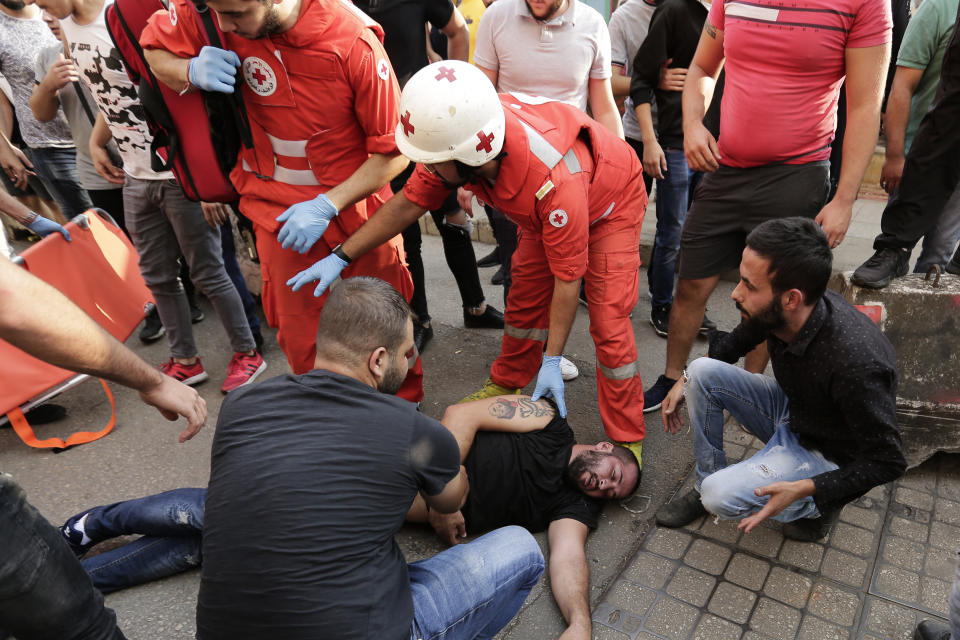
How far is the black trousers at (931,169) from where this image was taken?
2.59 m

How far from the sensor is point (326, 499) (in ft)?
4.43

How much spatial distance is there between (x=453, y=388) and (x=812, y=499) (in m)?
1.89

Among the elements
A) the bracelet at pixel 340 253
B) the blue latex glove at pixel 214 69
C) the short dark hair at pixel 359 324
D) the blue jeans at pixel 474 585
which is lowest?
the blue jeans at pixel 474 585

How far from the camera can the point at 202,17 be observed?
2158mm

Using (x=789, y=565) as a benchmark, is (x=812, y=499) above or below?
above

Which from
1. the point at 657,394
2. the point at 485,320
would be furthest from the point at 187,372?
the point at 657,394

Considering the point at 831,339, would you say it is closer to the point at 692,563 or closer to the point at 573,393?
the point at 692,563

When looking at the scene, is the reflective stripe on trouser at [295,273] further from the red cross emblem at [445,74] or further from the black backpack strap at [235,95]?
the red cross emblem at [445,74]

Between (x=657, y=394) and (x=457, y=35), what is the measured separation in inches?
90.4

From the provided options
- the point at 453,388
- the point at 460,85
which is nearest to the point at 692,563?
the point at 453,388

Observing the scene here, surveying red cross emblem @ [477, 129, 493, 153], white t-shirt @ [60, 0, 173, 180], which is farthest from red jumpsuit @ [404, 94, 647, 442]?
white t-shirt @ [60, 0, 173, 180]

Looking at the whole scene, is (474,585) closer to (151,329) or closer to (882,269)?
(882,269)

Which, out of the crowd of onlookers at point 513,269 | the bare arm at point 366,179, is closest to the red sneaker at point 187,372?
the crowd of onlookers at point 513,269

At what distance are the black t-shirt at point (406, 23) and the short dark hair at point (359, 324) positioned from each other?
204 centimetres
